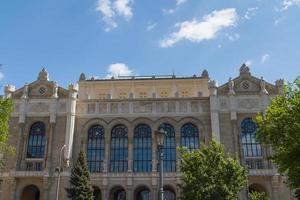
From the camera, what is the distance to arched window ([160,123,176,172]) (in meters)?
51.8

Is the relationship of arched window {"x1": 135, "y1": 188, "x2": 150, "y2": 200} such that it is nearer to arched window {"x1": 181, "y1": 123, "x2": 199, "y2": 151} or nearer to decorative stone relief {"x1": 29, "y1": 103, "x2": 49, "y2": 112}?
arched window {"x1": 181, "y1": 123, "x2": 199, "y2": 151}

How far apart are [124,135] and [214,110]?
14.1 m

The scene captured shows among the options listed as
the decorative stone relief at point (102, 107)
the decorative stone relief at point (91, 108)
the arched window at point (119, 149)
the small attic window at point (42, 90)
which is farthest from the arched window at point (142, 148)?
the small attic window at point (42, 90)

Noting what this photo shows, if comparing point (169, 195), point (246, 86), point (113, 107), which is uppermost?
point (246, 86)

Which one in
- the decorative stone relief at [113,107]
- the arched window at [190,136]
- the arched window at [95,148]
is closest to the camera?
the arched window at [95,148]

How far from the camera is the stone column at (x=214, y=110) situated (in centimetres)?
5197

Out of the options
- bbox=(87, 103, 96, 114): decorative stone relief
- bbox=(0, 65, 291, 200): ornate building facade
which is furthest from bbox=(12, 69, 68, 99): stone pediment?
bbox=(87, 103, 96, 114): decorative stone relief

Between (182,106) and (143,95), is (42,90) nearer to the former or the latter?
(143,95)

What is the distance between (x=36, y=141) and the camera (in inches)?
2103

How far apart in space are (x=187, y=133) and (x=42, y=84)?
24369 millimetres

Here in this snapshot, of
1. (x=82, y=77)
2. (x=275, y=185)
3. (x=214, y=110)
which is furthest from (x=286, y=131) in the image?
(x=82, y=77)

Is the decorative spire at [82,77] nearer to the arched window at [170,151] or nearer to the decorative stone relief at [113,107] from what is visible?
the decorative stone relief at [113,107]

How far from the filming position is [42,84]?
187ft

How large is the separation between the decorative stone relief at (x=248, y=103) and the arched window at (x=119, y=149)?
1787cm
